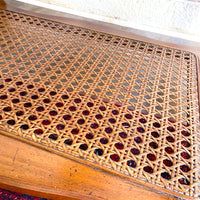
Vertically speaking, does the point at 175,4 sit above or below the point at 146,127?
above

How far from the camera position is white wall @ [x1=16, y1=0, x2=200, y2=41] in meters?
1.36

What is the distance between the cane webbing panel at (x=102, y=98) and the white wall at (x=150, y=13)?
2.24 ft

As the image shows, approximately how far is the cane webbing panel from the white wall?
2.24 feet

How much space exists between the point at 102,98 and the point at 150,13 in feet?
3.69

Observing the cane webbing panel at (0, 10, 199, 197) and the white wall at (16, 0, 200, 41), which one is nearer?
the cane webbing panel at (0, 10, 199, 197)

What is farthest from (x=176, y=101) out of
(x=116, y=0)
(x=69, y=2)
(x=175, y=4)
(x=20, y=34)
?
(x=69, y=2)

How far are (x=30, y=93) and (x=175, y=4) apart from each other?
4.09 feet

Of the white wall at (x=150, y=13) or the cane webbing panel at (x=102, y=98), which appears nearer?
the cane webbing panel at (x=102, y=98)

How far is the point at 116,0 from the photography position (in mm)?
1498

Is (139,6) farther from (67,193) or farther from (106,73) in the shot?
(67,193)

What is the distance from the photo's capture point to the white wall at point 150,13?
53.7 inches

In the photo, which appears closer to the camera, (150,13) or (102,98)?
(102,98)

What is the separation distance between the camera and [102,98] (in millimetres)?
615

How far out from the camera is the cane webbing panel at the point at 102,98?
48 cm
